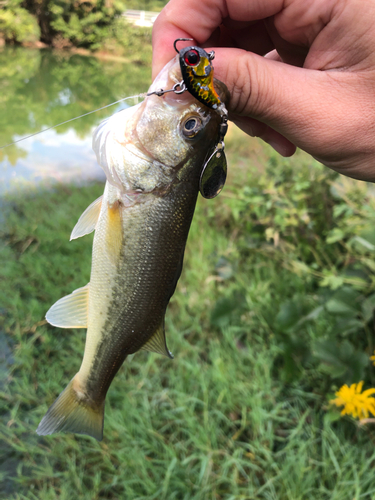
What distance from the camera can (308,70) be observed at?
137 centimetres

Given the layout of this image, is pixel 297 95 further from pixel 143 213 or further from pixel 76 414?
pixel 76 414

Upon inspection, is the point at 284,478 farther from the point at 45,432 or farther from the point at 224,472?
the point at 45,432

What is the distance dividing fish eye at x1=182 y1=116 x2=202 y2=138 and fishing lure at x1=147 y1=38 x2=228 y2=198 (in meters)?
0.07

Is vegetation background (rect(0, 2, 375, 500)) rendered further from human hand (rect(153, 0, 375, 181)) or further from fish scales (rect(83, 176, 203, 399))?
fish scales (rect(83, 176, 203, 399))

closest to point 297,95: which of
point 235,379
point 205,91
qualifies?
point 205,91

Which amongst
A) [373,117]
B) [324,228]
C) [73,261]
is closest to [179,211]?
[373,117]

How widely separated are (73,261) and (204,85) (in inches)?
137

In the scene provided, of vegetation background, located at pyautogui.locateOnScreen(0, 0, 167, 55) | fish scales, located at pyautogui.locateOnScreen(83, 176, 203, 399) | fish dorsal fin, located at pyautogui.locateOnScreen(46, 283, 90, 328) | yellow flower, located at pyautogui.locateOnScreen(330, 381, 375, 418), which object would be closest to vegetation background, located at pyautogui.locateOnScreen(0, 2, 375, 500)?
yellow flower, located at pyautogui.locateOnScreen(330, 381, 375, 418)

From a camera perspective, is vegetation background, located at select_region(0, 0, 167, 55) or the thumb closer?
the thumb

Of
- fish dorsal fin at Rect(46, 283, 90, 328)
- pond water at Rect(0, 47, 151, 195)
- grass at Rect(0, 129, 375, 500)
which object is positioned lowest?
pond water at Rect(0, 47, 151, 195)

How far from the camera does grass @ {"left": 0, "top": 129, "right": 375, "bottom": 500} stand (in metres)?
2.24

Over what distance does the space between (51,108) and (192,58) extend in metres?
13.2

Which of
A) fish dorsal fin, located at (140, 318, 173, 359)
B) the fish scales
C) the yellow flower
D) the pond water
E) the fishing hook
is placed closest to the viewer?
the fishing hook

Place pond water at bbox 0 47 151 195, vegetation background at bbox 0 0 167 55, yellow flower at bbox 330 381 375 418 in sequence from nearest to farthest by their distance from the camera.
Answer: yellow flower at bbox 330 381 375 418 < pond water at bbox 0 47 151 195 < vegetation background at bbox 0 0 167 55
